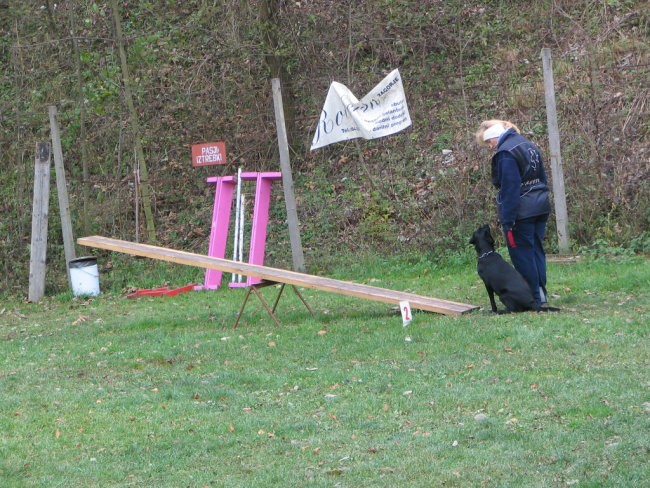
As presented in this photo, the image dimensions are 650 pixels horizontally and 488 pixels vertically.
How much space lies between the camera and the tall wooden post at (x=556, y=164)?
11.6m

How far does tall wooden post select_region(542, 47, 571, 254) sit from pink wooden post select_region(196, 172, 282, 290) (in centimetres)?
366

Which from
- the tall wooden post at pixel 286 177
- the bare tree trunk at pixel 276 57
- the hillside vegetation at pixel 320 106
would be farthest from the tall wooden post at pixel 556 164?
the bare tree trunk at pixel 276 57

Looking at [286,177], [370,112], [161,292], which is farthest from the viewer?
[370,112]

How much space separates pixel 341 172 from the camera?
51.3 feet

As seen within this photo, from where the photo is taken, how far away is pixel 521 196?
29.4ft

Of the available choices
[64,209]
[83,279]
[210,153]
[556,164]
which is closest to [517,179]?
[556,164]

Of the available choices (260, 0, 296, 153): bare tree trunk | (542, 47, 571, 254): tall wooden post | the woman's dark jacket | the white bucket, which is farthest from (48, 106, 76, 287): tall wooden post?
the woman's dark jacket

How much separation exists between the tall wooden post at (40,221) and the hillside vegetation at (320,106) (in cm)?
43

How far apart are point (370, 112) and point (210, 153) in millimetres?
2442

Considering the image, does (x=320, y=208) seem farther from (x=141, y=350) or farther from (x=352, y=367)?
(x=352, y=367)

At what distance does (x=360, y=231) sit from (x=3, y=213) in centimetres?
578

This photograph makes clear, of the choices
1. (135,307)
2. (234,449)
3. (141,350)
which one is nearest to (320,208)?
(135,307)

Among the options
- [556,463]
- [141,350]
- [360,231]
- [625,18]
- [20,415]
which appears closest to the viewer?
[556,463]

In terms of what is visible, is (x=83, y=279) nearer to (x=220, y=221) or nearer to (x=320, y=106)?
(x=220, y=221)
